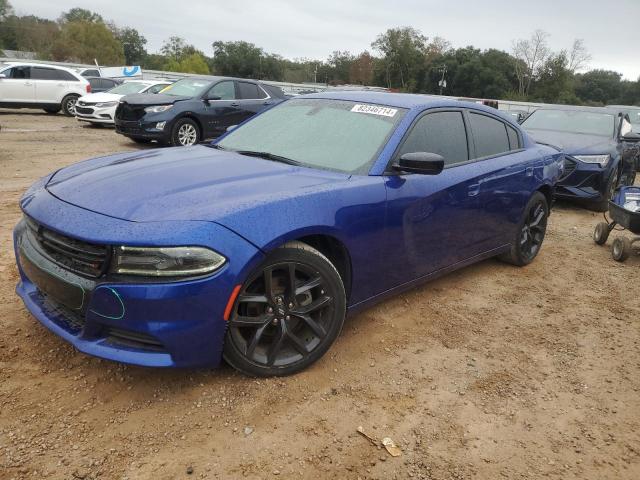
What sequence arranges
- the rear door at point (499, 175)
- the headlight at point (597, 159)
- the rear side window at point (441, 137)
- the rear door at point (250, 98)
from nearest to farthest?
the rear side window at point (441, 137) → the rear door at point (499, 175) → the headlight at point (597, 159) → the rear door at point (250, 98)

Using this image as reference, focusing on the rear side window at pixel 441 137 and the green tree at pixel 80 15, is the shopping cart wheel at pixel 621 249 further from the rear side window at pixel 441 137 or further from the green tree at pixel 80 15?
the green tree at pixel 80 15

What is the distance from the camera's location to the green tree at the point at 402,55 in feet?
274

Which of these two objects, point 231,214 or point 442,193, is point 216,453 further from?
point 442,193

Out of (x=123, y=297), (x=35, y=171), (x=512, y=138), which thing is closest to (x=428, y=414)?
(x=123, y=297)

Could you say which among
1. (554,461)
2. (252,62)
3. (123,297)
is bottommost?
(554,461)

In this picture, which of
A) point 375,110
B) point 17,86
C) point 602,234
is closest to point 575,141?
point 602,234

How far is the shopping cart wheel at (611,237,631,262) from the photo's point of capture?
5.35 metres

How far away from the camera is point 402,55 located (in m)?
83.9

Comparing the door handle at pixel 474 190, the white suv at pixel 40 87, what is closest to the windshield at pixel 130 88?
the white suv at pixel 40 87

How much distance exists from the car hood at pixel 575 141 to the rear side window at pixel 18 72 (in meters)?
14.8

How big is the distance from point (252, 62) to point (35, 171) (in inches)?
2975

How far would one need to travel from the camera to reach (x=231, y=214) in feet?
7.80

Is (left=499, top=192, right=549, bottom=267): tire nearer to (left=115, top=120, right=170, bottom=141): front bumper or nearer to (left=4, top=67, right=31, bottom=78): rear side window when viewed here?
(left=115, top=120, right=170, bottom=141): front bumper

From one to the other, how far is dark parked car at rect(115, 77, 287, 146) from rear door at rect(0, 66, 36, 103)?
296 inches
